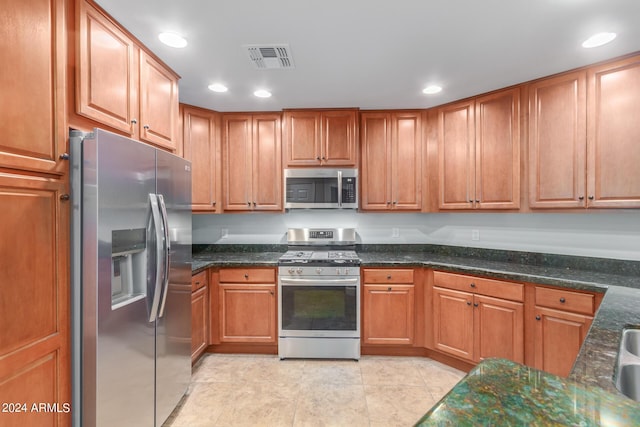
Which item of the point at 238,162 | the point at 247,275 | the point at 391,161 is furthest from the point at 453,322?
the point at 238,162

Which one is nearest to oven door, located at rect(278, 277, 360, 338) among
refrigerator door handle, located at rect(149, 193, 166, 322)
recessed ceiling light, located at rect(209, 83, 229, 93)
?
refrigerator door handle, located at rect(149, 193, 166, 322)

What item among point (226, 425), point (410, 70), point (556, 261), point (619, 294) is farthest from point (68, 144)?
point (556, 261)

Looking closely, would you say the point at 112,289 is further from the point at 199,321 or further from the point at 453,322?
the point at 453,322

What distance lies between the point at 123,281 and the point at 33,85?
0.96 metres

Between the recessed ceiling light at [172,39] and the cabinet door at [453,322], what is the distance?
279cm

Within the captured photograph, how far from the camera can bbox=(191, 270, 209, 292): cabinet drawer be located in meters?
2.52

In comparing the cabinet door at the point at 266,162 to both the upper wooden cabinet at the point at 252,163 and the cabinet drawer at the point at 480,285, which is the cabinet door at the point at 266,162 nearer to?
the upper wooden cabinet at the point at 252,163

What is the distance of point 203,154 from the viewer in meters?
3.06

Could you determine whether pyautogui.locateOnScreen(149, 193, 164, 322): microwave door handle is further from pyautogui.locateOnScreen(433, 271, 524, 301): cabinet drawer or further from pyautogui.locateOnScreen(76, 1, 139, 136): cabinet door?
pyautogui.locateOnScreen(433, 271, 524, 301): cabinet drawer

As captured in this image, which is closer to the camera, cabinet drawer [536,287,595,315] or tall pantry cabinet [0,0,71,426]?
tall pantry cabinet [0,0,71,426]

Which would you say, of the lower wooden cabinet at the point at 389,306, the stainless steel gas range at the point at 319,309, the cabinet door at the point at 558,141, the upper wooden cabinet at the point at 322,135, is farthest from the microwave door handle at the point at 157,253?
the cabinet door at the point at 558,141

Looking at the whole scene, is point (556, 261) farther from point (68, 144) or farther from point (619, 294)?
point (68, 144)

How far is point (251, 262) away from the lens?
2854mm

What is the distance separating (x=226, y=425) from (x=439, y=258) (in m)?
2.33
